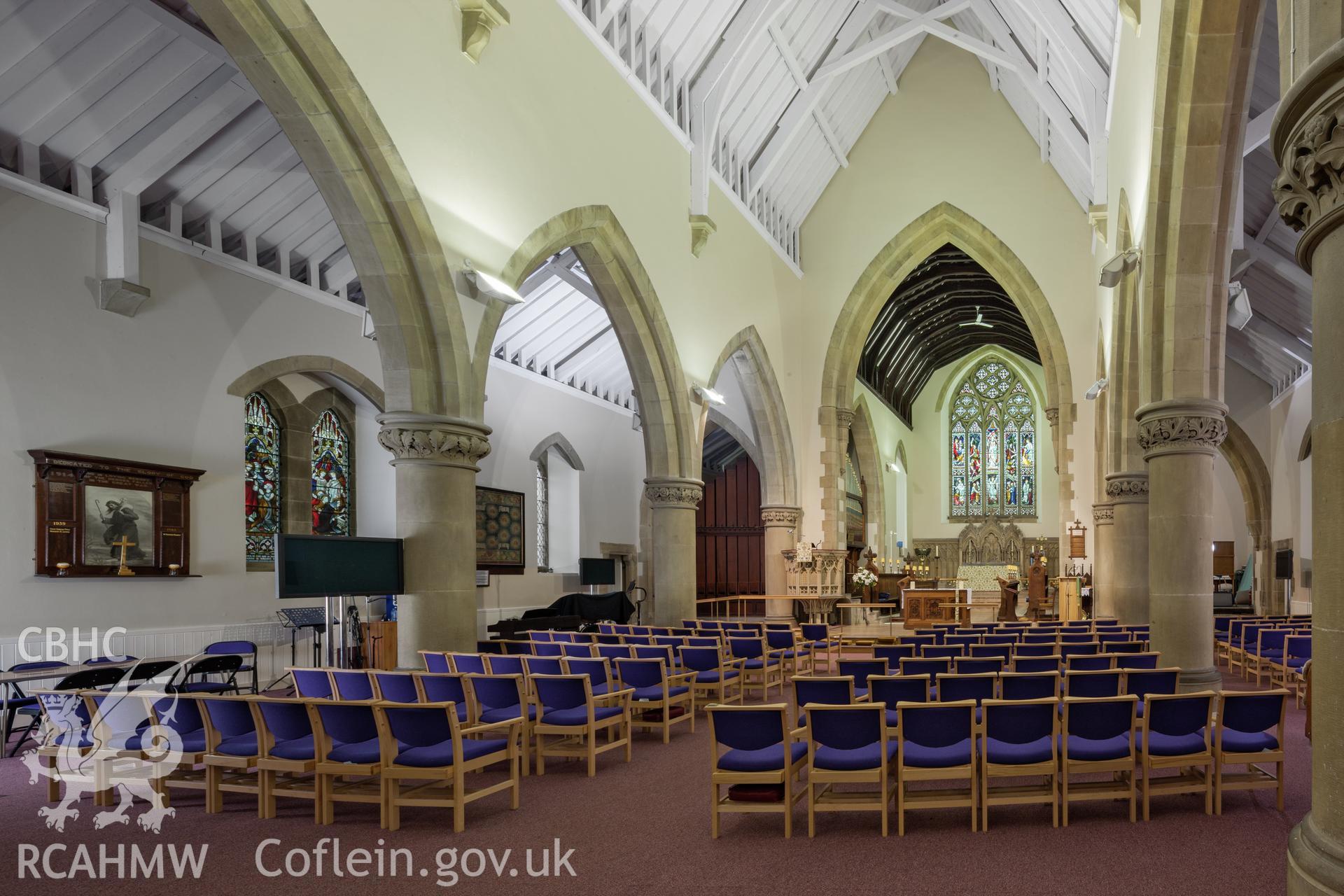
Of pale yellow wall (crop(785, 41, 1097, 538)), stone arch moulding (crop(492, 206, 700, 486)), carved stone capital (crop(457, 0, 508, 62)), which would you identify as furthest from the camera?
pale yellow wall (crop(785, 41, 1097, 538))

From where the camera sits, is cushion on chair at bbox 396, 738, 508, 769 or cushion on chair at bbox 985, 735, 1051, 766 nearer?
cushion on chair at bbox 985, 735, 1051, 766

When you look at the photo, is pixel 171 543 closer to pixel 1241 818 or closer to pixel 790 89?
pixel 1241 818

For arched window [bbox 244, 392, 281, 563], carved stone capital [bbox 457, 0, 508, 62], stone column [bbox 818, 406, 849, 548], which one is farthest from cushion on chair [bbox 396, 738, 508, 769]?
stone column [bbox 818, 406, 849, 548]

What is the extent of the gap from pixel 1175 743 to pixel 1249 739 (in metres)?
0.45

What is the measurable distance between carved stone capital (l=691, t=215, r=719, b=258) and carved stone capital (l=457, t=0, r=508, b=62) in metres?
5.46

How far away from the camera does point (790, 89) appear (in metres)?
16.3

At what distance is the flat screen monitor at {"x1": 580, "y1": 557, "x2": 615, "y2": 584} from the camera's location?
17.4m

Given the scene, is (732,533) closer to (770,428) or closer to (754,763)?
(770,428)

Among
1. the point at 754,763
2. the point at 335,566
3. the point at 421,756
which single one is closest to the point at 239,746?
the point at 421,756

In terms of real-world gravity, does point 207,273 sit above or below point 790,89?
below

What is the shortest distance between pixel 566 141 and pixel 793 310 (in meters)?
8.94

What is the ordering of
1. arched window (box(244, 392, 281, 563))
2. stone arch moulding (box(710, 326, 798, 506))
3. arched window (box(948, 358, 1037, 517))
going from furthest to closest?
arched window (box(948, 358, 1037, 517)) < stone arch moulding (box(710, 326, 798, 506)) < arched window (box(244, 392, 281, 563))

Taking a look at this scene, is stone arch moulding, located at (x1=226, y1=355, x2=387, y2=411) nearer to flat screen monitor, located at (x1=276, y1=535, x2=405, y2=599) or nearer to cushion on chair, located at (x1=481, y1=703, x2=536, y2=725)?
flat screen monitor, located at (x1=276, y1=535, x2=405, y2=599)

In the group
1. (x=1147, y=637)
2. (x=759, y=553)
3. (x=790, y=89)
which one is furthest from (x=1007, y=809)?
(x=759, y=553)
